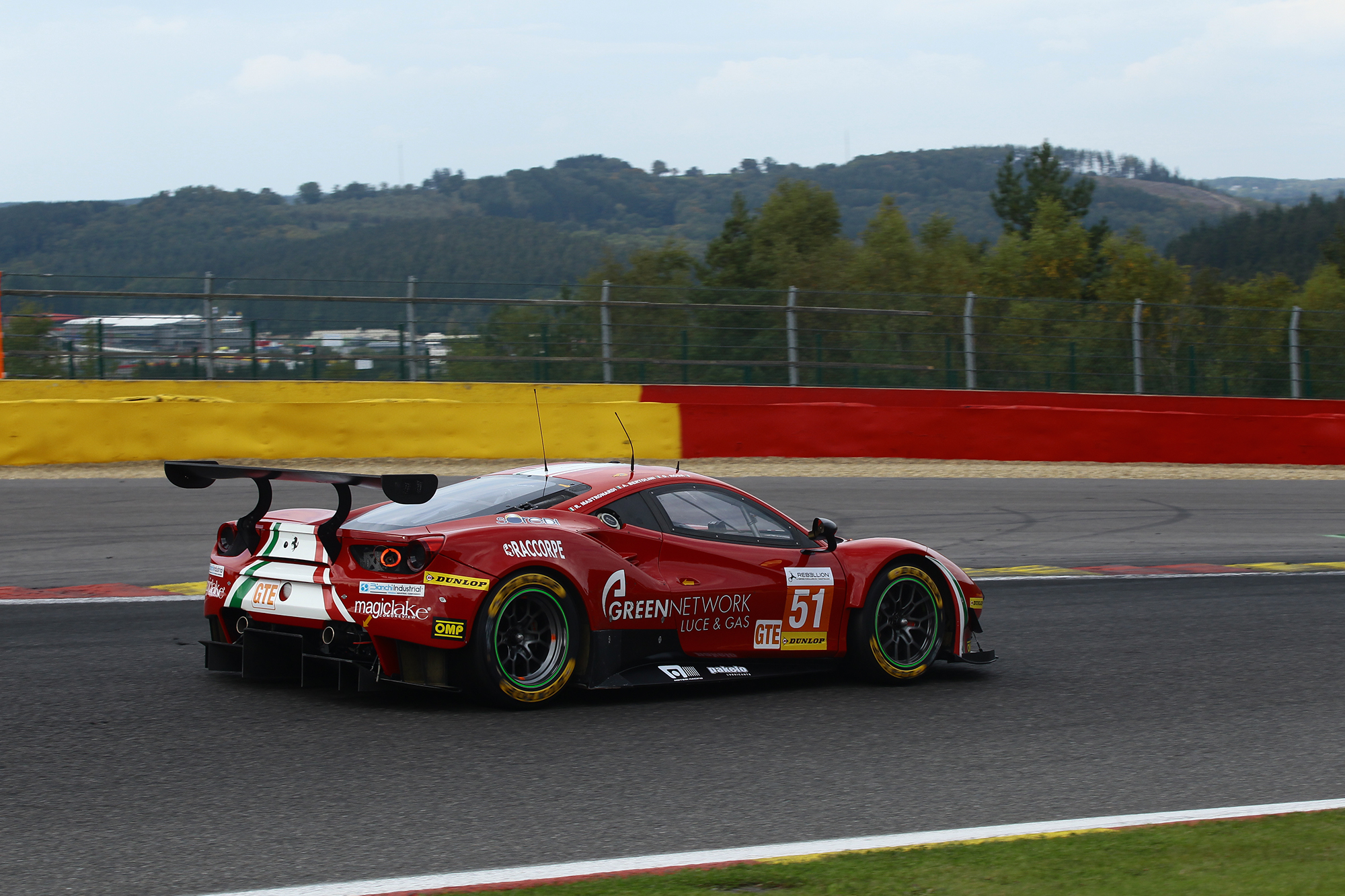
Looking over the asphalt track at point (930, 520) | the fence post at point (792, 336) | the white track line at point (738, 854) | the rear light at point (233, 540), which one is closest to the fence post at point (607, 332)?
the fence post at point (792, 336)

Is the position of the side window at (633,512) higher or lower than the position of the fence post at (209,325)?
lower

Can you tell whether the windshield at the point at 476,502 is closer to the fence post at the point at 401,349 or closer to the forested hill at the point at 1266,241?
A: the fence post at the point at 401,349

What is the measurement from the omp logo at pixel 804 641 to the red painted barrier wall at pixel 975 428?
38.7 feet

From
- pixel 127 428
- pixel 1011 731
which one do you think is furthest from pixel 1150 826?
pixel 127 428

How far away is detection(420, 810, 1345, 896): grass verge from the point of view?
3.86 metres

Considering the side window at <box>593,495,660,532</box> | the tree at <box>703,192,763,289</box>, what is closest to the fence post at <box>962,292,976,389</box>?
the side window at <box>593,495,660,532</box>

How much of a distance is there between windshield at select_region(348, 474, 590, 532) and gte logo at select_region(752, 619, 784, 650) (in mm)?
1116

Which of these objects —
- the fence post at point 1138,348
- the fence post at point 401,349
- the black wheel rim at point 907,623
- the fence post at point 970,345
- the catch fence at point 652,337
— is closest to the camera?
the black wheel rim at point 907,623

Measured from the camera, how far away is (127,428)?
16734 mm

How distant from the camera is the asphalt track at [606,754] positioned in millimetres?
4363

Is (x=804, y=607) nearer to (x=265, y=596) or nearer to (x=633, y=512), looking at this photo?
(x=633, y=512)

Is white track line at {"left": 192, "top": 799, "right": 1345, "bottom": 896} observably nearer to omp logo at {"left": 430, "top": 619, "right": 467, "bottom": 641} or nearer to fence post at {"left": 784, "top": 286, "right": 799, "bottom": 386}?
omp logo at {"left": 430, "top": 619, "right": 467, "bottom": 641}

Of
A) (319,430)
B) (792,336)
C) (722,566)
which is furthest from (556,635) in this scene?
(792,336)

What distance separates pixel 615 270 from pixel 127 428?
56.6 feet
